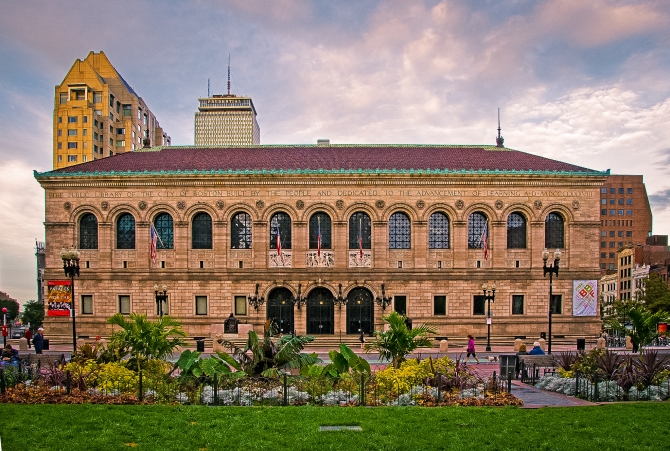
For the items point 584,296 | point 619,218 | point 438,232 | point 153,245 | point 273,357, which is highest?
point 619,218

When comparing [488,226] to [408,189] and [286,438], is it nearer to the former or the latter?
[408,189]

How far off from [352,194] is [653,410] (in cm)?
2877

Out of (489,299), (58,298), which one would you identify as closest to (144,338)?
(489,299)

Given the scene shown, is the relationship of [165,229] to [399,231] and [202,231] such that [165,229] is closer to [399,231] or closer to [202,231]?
[202,231]

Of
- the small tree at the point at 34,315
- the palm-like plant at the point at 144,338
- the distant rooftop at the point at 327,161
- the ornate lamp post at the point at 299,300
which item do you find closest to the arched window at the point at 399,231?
the distant rooftop at the point at 327,161

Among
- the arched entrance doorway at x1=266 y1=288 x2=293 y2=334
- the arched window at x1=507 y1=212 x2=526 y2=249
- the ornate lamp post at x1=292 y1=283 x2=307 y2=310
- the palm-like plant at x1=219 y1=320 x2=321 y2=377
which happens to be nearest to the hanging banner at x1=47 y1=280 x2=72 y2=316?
the arched entrance doorway at x1=266 y1=288 x2=293 y2=334

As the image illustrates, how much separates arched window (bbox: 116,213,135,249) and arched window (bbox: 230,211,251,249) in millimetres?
7802

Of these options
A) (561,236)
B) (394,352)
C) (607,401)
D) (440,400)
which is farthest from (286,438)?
(561,236)

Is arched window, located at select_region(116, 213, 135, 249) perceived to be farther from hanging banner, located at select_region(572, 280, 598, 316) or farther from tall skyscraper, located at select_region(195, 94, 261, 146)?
tall skyscraper, located at select_region(195, 94, 261, 146)

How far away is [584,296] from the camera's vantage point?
4244 cm

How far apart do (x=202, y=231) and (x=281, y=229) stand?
20.1 ft

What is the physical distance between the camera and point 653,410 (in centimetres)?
1559

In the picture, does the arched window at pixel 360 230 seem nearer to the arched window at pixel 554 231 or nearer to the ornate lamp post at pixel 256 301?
the ornate lamp post at pixel 256 301

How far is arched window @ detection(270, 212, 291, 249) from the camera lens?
139ft
